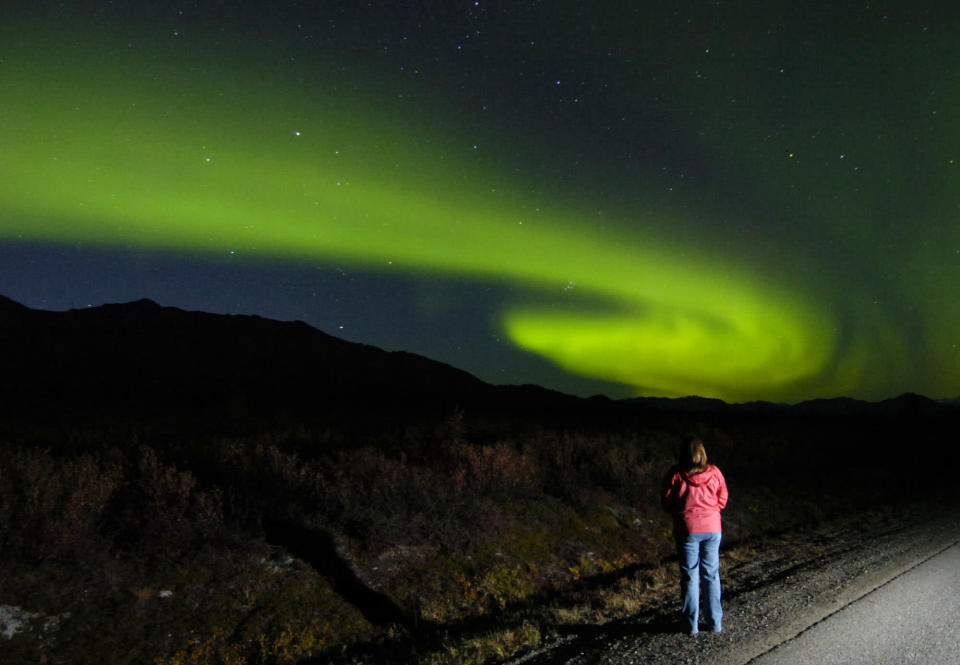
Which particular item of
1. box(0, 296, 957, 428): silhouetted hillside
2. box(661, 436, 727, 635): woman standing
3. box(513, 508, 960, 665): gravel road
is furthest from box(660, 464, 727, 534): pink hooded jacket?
box(0, 296, 957, 428): silhouetted hillside

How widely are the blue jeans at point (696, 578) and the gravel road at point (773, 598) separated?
15 cm

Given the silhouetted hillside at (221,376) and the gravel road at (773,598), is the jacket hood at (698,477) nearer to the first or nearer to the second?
the gravel road at (773,598)

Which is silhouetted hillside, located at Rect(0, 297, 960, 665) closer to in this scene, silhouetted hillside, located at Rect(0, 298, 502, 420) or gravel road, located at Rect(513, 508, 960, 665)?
gravel road, located at Rect(513, 508, 960, 665)

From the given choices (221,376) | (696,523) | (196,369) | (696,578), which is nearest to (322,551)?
(696,578)

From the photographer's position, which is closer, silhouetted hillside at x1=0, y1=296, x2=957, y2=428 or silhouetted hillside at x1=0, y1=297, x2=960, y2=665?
silhouetted hillside at x1=0, y1=297, x2=960, y2=665

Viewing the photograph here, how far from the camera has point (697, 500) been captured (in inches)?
218

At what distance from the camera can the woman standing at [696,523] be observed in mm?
5547

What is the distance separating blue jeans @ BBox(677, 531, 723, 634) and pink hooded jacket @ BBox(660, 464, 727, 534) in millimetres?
97

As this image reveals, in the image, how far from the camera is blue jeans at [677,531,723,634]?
18.4 feet

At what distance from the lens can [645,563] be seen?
966cm

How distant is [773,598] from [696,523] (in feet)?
7.28

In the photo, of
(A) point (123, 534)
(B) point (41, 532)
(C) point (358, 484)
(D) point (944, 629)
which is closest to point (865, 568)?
(D) point (944, 629)

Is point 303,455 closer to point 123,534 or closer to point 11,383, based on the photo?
point 123,534

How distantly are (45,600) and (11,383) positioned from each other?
4328 centimetres
